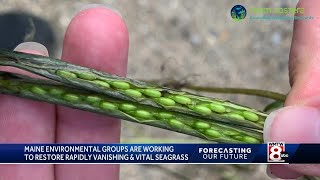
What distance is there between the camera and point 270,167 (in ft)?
2.66

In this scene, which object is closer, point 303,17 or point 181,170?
point 303,17

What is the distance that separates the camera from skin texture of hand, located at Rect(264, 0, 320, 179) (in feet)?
2.23

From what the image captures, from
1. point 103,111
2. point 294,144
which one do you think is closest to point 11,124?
point 103,111

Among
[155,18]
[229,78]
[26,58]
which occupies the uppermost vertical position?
[155,18]

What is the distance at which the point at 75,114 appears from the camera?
761mm

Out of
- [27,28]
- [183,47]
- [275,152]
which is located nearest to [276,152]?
[275,152]

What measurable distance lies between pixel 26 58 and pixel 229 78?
1.61 feet

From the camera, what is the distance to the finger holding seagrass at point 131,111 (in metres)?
0.69

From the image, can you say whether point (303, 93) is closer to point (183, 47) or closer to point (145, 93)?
point (145, 93)

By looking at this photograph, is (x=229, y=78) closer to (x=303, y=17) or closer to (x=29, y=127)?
(x=303, y=17)

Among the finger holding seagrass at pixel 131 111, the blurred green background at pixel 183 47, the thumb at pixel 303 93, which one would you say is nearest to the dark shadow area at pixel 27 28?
the blurred green background at pixel 183 47

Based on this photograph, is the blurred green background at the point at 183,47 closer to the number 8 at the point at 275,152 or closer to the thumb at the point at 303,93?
the thumb at the point at 303,93

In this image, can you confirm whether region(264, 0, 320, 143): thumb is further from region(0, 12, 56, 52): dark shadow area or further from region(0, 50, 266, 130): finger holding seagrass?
region(0, 12, 56, 52): dark shadow area

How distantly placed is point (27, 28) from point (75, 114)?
1.13 ft
